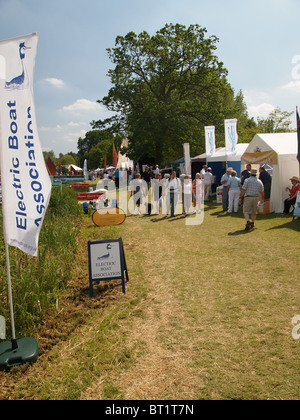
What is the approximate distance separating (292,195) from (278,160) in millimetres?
1418

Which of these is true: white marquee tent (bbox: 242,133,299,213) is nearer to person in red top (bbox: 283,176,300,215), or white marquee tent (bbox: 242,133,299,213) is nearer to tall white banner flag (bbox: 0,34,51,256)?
person in red top (bbox: 283,176,300,215)

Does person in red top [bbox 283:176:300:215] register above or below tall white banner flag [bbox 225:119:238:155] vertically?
below

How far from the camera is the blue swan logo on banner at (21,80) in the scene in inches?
129

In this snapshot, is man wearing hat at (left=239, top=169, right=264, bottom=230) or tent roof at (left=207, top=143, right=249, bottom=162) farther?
tent roof at (left=207, top=143, right=249, bottom=162)

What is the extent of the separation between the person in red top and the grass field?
14.3ft

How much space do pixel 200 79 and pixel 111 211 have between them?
934 inches

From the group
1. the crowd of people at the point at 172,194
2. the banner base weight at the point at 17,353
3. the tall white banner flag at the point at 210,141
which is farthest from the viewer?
the tall white banner flag at the point at 210,141

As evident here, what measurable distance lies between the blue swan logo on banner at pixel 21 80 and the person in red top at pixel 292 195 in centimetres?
965

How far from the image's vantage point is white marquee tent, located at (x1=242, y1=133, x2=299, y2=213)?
36.4 ft

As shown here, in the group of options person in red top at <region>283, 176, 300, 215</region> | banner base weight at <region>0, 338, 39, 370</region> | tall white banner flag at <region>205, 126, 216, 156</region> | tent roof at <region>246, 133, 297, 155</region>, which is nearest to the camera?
banner base weight at <region>0, 338, 39, 370</region>

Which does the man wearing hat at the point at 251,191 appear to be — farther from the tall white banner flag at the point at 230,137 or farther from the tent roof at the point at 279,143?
the tall white banner flag at the point at 230,137

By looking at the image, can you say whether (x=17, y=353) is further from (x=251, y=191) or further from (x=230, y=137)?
(x=230, y=137)

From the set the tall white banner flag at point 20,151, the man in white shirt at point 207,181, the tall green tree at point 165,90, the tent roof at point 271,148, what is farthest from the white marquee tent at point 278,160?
the tall green tree at point 165,90

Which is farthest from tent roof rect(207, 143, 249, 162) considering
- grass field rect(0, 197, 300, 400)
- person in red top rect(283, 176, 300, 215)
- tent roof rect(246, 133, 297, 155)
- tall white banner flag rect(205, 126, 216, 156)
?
grass field rect(0, 197, 300, 400)
